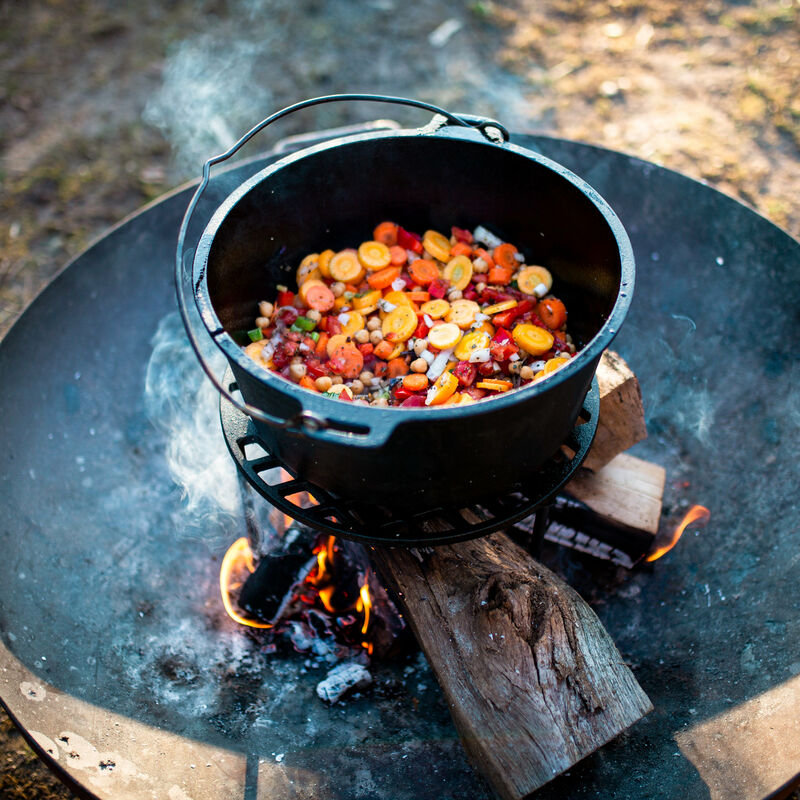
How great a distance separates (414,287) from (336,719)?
1.68m

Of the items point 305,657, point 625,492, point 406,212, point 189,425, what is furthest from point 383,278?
point 305,657

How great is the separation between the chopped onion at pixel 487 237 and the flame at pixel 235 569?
5.37 feet

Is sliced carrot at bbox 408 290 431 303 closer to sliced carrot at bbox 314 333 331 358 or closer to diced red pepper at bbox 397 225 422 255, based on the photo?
diced red pepper at bbox 397 225 422 255

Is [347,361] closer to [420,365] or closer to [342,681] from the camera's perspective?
[420,365]

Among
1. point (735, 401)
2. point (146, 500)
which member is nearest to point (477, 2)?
point (735, 401)

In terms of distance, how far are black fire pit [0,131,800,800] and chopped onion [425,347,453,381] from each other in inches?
39.6

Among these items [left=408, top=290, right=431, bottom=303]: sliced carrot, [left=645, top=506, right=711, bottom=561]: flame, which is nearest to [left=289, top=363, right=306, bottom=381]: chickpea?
[left=408, top=290, right=431, bottom=303]: sliced carrot

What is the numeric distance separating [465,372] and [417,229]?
92 cm

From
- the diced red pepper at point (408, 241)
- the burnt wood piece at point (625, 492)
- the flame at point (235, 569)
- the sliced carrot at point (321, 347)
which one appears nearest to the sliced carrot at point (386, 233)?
the diced red pepper at point (408, 241)

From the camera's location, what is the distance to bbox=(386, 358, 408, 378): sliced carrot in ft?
8.55

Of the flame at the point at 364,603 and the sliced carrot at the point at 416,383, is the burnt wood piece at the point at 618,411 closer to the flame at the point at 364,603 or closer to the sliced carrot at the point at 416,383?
the sliced carrot at the point at 416,383

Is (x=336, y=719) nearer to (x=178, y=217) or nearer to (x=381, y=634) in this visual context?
(x=381, y=634)

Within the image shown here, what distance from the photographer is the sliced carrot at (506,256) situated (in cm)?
287

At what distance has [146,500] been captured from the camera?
2949mm
